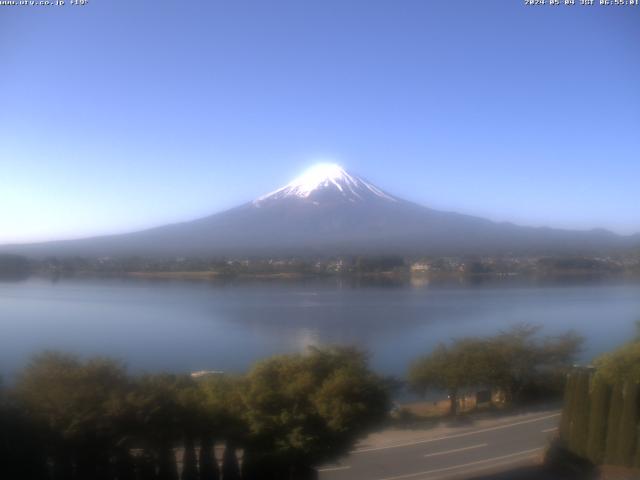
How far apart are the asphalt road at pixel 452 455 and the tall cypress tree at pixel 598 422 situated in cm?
39

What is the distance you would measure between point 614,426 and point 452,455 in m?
1.37

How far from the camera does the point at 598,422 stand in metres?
5.09

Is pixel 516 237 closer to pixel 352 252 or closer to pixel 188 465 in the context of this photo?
pixel 352 252

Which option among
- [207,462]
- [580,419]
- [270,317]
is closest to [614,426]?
[580,419]

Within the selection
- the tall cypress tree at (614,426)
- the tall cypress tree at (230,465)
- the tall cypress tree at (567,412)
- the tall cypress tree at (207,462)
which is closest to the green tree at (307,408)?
the tall cypress tree at (230,465)

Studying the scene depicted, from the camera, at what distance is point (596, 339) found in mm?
10703

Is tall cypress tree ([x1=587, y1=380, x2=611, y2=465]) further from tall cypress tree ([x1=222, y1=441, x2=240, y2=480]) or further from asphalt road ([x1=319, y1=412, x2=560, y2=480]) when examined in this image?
tall cypress tree ([x1=222, y1=441, x2=240, y2=480])

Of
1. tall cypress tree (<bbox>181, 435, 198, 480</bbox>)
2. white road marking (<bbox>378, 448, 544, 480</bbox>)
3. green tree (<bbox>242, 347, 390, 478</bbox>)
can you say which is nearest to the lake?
green tree (<bbox>242, 347, 390, 478</bbox>)

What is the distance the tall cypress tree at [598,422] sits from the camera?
5008 mm

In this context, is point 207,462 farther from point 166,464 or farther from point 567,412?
point 567,412

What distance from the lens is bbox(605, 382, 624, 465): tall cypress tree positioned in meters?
4.95

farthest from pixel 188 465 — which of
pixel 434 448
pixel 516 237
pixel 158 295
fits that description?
pixel 516 237

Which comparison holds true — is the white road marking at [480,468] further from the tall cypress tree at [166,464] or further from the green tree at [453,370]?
the tall cypress tree at [166,464]

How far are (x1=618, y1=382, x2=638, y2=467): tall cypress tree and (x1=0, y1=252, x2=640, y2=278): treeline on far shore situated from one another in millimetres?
13063
